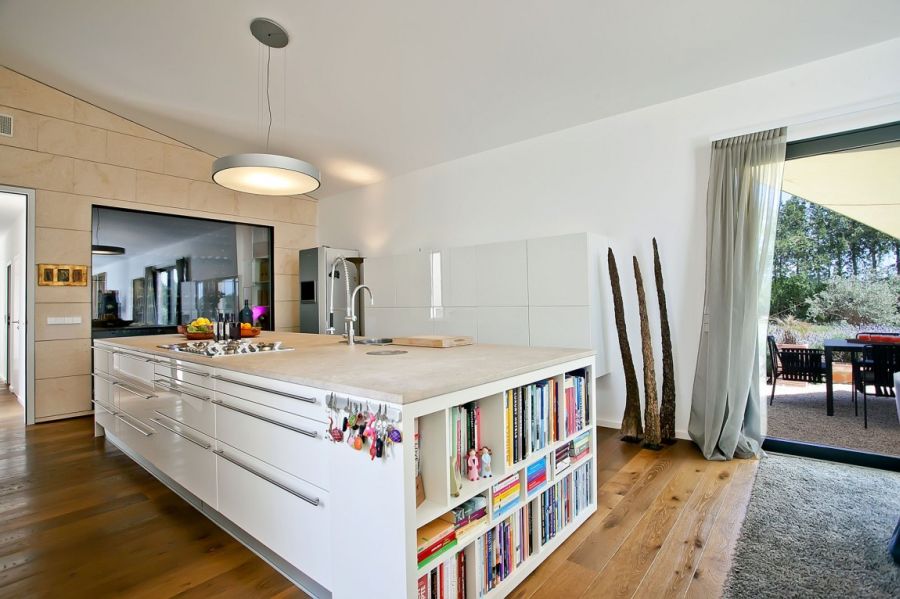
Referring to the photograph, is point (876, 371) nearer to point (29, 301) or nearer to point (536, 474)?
point (536, 474)

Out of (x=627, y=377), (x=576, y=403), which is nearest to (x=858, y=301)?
(x=627, y=377)

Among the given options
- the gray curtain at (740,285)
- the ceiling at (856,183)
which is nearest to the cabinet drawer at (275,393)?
the gray curtain at (740,285)

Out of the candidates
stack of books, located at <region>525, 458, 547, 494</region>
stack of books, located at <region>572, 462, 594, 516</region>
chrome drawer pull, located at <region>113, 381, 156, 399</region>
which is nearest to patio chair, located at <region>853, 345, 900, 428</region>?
stack of books, located at <region>572, 462, 594, 516</region>

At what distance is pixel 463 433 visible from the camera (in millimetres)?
1520

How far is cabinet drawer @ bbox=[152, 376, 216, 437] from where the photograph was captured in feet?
6.92

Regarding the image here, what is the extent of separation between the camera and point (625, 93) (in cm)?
346

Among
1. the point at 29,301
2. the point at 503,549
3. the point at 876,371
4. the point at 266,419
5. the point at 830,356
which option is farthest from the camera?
the point at 29,301

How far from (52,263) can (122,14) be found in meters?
2.63

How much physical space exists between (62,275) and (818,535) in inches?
248

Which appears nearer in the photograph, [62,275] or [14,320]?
[62,275]

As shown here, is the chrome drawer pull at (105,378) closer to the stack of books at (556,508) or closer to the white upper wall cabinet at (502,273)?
the white upper wall cabinet at (502,273)

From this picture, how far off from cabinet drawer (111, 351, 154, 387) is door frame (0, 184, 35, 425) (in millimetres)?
1994

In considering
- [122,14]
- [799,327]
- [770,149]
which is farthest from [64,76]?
[799,327]

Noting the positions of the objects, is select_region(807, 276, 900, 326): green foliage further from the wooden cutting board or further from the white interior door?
the white interior door
